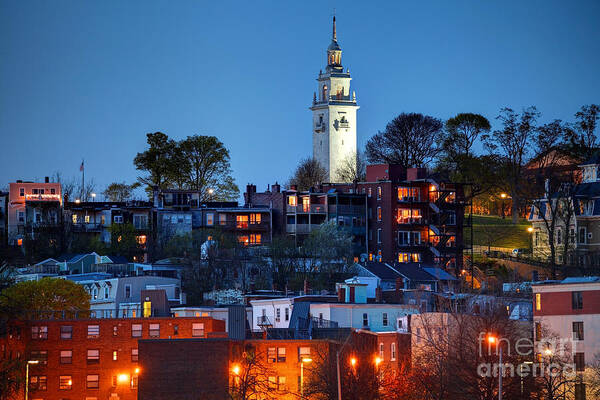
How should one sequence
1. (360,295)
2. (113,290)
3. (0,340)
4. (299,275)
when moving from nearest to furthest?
(0,340)
(360,295)
(113,290)
(299,275)

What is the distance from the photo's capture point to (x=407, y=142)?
167750 millimetres

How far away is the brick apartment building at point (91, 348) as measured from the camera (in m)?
90.8

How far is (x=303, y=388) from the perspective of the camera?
8406cm

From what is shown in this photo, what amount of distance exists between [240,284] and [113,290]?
50.0 feet

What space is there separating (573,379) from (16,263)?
6491 cm

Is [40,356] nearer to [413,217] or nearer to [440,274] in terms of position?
[440,274]

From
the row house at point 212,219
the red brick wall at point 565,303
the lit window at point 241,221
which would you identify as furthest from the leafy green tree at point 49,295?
the red brick wall at point 565,303

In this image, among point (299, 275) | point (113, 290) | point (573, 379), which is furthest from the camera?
point (299, 275)

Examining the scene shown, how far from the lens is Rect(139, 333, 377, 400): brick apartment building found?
259 feet

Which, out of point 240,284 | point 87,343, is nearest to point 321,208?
point 240,284

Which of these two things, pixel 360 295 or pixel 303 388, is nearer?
pixel 303 388

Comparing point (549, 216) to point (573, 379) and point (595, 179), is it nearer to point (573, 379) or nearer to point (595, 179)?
point (595, 179)

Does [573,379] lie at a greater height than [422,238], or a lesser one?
lesser

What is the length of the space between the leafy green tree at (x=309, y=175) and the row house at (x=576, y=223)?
1575 inches
